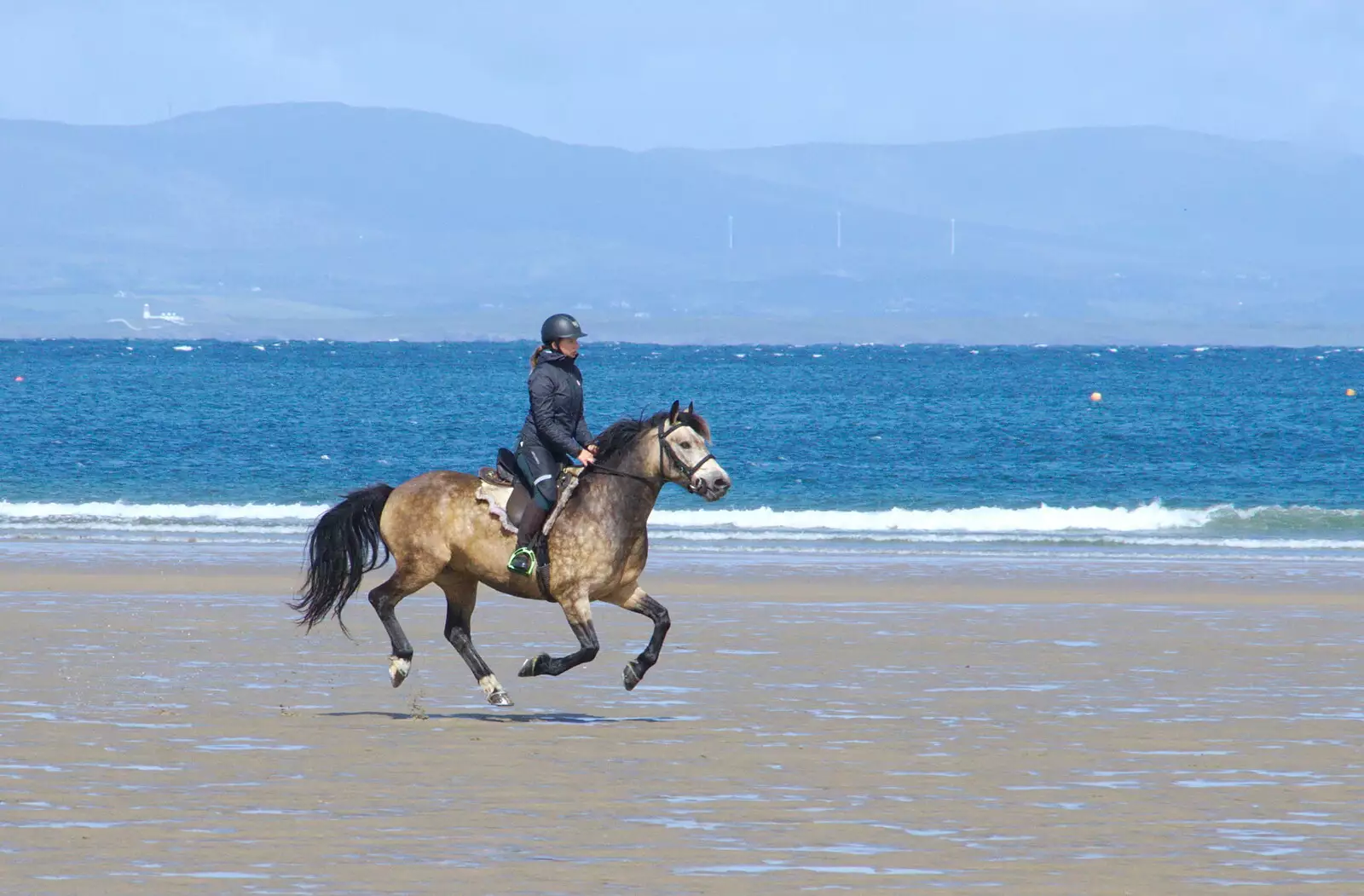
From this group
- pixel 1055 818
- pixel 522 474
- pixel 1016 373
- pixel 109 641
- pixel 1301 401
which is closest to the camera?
pixel 1055 818

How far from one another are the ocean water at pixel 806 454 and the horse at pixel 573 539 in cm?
633

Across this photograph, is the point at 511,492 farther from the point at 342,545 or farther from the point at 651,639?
the point at 342,545

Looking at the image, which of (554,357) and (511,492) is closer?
(554,357)

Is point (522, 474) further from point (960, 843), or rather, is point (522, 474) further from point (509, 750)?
point (960, 843)


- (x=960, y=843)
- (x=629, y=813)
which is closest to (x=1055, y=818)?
(x=960, y=843)

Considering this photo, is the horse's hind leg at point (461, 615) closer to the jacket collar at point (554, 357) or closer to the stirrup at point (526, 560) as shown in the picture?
the stirrup at point (526, 560)

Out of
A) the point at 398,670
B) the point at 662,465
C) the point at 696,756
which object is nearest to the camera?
the point at 696,756

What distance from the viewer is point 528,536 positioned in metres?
13.4

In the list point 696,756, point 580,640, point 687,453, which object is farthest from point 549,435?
point 696,756

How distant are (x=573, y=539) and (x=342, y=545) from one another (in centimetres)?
197

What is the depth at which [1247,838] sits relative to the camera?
30.8 feet

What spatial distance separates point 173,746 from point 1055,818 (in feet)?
16.2

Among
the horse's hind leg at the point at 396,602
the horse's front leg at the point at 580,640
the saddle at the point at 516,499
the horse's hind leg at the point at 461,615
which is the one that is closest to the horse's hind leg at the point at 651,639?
the horse's front leg at the point at 580,640

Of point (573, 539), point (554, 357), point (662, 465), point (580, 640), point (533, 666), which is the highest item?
point (554, 357)
